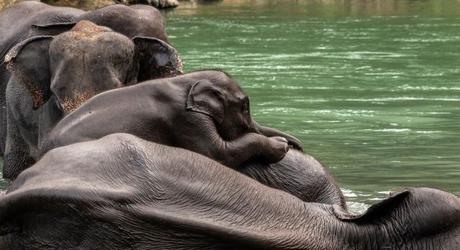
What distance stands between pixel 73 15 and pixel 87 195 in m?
4.96

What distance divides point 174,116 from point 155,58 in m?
2.48

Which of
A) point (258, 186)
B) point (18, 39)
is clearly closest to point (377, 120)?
point (18, 39)

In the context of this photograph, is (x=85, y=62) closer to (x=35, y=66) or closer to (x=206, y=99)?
(x=35, y=66)

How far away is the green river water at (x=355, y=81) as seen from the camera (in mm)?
8867

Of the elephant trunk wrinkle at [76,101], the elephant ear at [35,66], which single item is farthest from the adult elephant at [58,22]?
the elephant trunk wrinkle at [76,101]

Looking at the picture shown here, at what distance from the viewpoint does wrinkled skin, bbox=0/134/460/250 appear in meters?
3.64

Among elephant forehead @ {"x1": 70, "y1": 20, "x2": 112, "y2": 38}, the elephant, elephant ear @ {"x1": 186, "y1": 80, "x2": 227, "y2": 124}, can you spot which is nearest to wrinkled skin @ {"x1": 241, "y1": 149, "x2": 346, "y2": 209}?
elephant ear @ {"x1": 186, "y1": 80, "x2": 227, "y2": 124}

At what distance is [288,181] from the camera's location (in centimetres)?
542

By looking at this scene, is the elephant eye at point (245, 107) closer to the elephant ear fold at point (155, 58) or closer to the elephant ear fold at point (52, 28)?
the elephant ear fold at point (155, 58)

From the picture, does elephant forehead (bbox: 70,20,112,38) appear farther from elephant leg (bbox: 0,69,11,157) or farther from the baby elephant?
elephant leg (bbox: 0,69,11,157)

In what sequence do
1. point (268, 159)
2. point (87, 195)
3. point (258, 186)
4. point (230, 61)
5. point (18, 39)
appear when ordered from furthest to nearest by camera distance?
point (230, 61) < point (18, 39) < point (268, 159) < point (258, 186) < point (87, 195)

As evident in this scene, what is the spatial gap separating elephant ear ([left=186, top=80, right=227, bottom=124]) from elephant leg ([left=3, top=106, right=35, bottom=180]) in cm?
362

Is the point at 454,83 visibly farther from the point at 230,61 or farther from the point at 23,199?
the point at 23,199

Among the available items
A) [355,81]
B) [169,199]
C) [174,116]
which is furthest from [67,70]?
[355,81]
